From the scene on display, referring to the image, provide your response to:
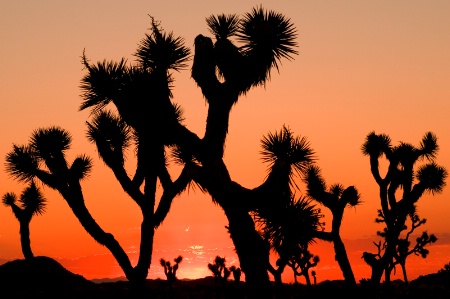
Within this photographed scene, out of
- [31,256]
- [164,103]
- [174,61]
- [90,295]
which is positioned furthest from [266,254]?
[31,256]

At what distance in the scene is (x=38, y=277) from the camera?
82.7 ft

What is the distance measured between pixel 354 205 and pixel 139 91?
42.3 feet

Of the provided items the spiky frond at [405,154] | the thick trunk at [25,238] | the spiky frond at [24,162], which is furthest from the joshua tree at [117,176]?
the thick trunk at [25,238]

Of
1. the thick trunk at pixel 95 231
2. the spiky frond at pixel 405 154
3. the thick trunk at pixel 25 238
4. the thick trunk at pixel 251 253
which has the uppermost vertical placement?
the spiky frond at pixel 405 154

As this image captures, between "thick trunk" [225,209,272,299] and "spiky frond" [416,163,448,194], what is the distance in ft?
42.8

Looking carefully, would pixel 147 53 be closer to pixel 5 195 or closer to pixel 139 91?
pixel 139 91

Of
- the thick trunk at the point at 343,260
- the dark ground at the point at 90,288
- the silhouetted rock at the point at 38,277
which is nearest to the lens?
the thick trunk at the point at 343,260

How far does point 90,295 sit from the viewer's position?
20.0m

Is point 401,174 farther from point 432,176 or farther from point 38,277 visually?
point 38,277

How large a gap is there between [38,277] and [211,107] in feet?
58.9

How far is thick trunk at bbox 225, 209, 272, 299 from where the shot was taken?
9539 millimetres

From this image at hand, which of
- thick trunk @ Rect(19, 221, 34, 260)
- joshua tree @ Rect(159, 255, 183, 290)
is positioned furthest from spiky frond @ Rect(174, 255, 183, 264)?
thick trunk @ Rect(19, 221, 34, 260)

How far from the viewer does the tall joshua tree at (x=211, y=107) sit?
9.55m

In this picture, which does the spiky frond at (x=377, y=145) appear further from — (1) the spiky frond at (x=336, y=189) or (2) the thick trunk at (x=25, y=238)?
(2) the thick trunk at (x=25, y=238)
